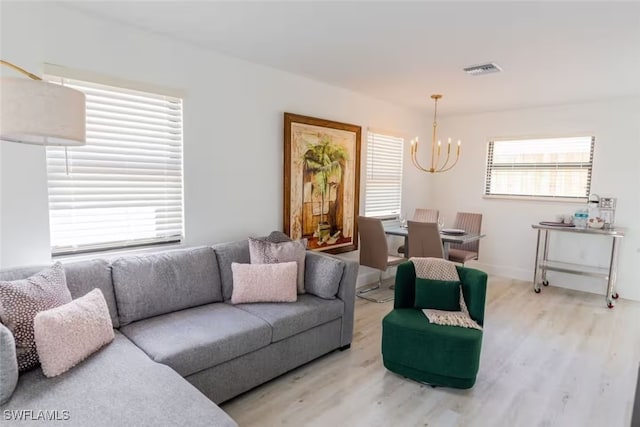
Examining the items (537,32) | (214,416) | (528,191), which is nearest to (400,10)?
(537,32)

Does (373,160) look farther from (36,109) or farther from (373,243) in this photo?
(36,109)

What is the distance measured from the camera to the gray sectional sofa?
4.90 ft

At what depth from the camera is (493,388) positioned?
2.52 m

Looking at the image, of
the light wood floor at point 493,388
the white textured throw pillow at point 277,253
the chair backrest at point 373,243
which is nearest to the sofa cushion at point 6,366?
the light wood floor at point 493,388

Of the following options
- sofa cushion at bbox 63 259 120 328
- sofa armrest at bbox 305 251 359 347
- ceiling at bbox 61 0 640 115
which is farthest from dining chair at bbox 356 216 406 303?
sofa cushion at bbox 63 259 120 328

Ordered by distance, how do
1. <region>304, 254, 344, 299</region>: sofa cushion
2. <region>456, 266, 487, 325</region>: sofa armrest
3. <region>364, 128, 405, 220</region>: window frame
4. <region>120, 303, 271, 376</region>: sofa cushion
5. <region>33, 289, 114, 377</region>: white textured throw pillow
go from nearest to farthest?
<region>33, 289, 114, 377</region>: white textured throw pillow → <region>120, 303, 271, 376</region>: sofa cushion → <region>456, 266, 487, 325</region>: sofa armrest → <region>304, 254, 344, 299</region>: sofa cushion → <region>364, 128, 405, 220</region>: window frame

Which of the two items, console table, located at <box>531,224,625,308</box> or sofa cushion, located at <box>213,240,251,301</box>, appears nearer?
sofa cushion, located at <box>213,240,251,301</box>

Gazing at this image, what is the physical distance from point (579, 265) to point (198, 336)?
489cm

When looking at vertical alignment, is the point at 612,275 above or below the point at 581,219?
below

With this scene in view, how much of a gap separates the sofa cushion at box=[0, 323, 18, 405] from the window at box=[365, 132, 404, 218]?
12.7 ft

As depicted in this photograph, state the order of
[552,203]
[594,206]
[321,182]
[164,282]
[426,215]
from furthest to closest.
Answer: [426,215]
[552,203]
[594,206]
[321,182]
[164,282]

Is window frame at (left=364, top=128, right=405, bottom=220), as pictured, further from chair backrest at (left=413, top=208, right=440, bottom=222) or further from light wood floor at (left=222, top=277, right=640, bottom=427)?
light wood floor at (left=222, top=277, right=640, bottom=427)

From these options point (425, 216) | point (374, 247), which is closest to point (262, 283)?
point (374, 247)

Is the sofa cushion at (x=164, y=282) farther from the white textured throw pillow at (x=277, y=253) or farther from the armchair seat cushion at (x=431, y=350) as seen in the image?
the armchair seat cushion at (x=431, y=350)
